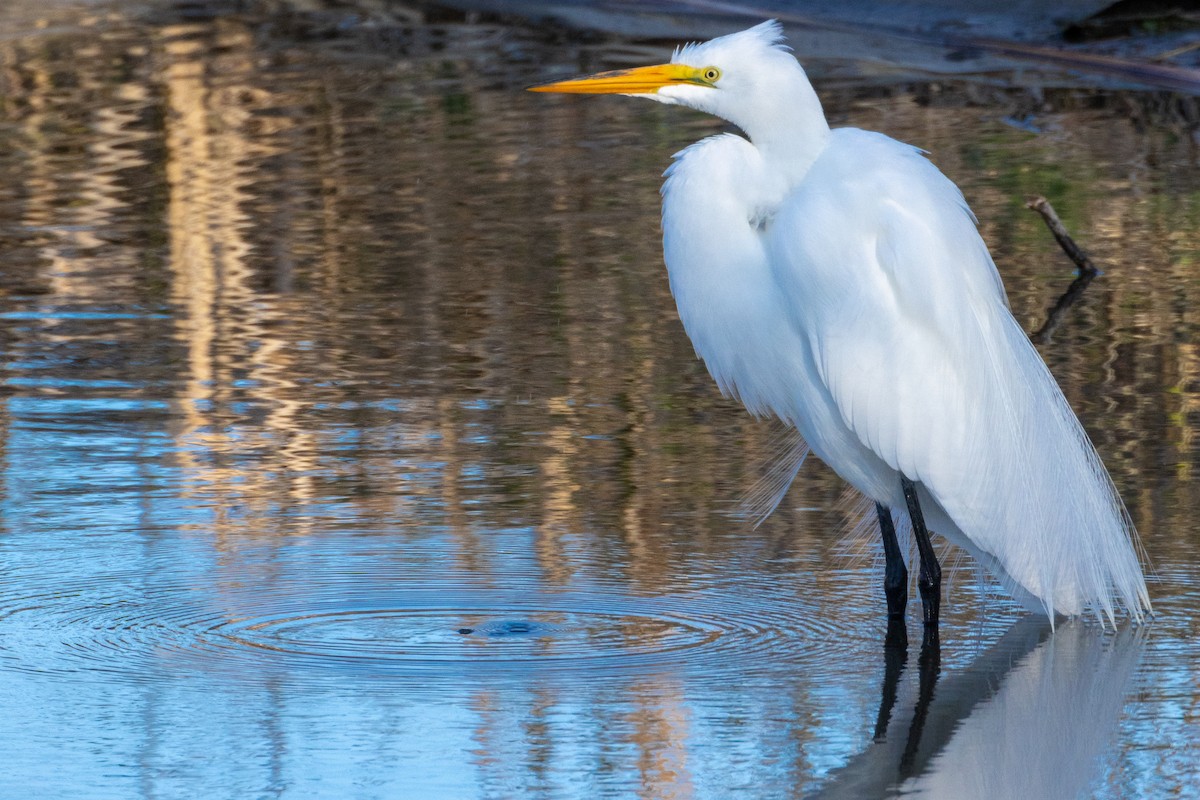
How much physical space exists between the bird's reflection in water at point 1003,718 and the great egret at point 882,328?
0.11m

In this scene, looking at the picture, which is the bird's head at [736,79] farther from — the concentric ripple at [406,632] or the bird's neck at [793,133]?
the concentric ripple at [406,632]

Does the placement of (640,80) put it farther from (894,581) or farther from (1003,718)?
(1003,718)

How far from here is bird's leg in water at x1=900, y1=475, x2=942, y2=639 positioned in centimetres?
407

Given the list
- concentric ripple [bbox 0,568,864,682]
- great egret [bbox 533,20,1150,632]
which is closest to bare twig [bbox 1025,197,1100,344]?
great egret [bbox 533,20,1150,632]

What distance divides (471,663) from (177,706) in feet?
1.83

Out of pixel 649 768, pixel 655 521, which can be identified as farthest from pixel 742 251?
pixel 649 768

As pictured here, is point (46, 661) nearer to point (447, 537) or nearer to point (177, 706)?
point (177, 706)

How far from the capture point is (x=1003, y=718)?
3625 mm

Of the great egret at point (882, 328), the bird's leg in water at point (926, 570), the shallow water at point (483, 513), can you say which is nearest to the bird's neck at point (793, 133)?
the great egret at point (882, 328)

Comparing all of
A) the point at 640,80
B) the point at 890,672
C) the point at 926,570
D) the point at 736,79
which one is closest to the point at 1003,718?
the point at 890,672

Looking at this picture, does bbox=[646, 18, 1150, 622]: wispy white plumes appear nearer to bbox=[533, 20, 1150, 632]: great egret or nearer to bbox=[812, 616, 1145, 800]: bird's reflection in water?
bbox=[533, 20, 1150, 632]: great egret

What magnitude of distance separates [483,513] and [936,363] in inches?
49.3

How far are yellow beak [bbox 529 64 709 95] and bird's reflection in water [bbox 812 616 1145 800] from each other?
4.12 ft

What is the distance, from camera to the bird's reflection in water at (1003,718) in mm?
3320
